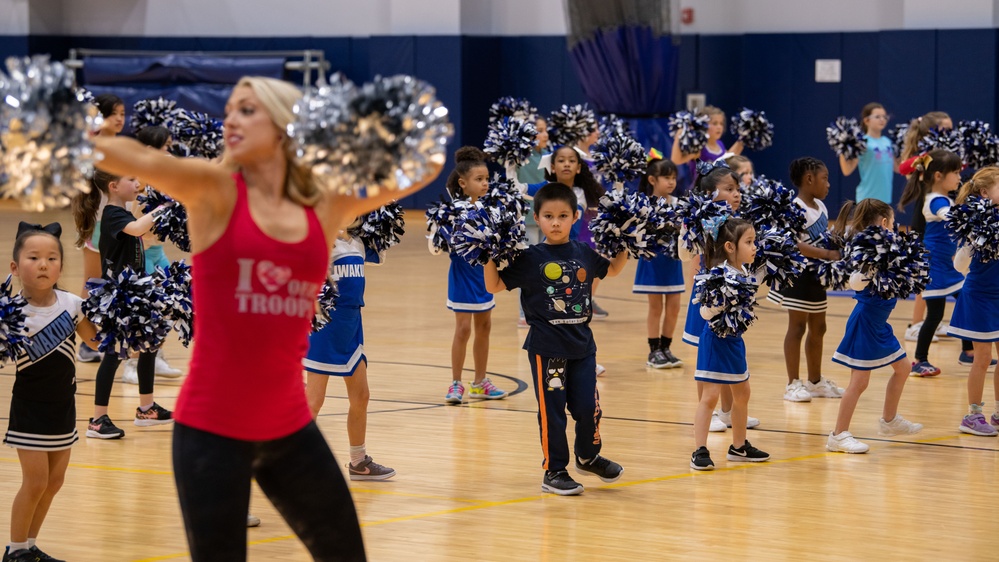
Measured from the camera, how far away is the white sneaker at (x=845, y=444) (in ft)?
19.7

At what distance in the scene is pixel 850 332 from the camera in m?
6.08

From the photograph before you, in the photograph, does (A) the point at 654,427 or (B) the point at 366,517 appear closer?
(B) the point at 366,517

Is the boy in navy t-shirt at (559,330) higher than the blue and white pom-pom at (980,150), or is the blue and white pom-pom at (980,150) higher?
the blue and white pom-pom at (980,150)

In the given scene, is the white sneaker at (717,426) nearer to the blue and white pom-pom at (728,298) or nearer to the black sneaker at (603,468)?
the blue and white pom-pom at (728,298)

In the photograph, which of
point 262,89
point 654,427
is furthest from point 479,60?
point 262,89

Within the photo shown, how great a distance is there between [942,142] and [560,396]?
5.27 meters

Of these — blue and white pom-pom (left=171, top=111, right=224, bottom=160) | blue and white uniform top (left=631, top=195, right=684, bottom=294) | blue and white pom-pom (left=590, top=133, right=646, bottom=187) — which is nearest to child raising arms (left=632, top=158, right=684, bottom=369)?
blue and white uniform top (left=631, top=195, right=684, bottom=294)

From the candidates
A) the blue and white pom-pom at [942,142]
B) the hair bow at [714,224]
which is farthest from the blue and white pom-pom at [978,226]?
the blue and white pom-pom at [942,142]

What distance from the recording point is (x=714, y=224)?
5879 millimetres

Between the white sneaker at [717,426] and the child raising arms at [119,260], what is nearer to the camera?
the child raising arms at [119,260]

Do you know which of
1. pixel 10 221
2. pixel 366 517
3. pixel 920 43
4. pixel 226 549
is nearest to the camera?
pixel 226 549

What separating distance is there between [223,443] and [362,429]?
2895 mm

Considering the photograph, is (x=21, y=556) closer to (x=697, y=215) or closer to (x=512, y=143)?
(x=697, y=215)

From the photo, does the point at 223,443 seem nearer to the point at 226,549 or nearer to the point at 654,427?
the point at 226,549
